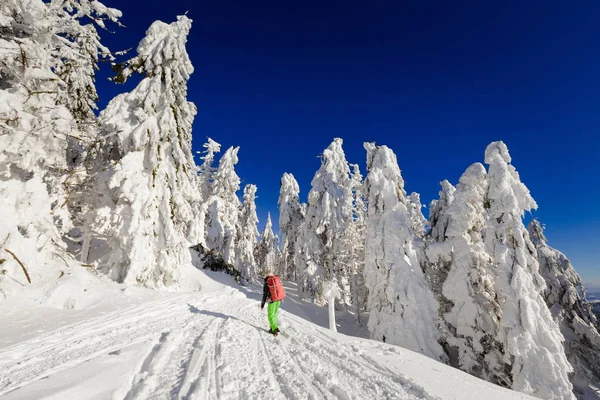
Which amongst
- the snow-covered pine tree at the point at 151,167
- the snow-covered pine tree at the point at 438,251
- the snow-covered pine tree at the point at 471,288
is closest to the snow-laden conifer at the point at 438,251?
the snow-covered pine tree at the point at 438,251

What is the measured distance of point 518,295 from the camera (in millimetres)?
11016

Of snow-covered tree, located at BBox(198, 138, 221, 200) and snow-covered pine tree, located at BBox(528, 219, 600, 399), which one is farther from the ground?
snow-covered tree, located at BBox(198, 138, 221, 200)

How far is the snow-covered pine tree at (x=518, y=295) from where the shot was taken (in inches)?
391

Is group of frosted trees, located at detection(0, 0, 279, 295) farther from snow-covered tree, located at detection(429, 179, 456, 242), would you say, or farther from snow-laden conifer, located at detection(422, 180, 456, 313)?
snow-covered tree, located at detection(429, 179, 456, 242)

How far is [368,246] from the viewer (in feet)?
52.1

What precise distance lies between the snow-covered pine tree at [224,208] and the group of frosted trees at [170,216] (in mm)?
16211

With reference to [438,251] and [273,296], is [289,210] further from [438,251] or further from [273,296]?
[273,296]

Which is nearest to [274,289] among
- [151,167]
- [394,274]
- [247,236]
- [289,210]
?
[151,167]

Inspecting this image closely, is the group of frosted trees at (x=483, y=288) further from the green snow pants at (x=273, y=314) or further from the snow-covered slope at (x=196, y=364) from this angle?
the snow-covered slope at (x=196, y=364)

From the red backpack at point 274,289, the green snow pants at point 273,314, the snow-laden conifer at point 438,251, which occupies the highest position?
the snow-laden conifer at point 438,251

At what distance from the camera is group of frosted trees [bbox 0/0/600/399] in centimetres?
758

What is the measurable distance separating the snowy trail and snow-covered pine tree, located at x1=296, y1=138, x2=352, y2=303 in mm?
17197

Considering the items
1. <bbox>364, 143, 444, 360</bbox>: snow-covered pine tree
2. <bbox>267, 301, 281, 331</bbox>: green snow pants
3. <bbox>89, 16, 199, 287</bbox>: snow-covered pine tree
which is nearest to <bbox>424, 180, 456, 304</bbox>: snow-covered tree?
<bbox>364, 143, 444, 360</bbox>: snow-covered pine tree

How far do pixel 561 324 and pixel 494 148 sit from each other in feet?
39.1
